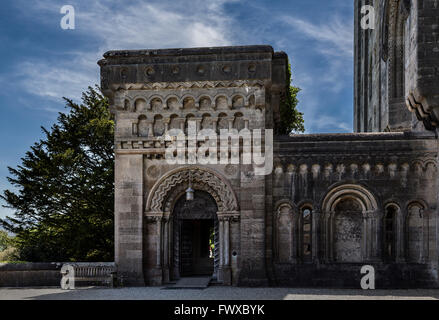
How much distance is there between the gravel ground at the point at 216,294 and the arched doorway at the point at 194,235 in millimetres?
2053

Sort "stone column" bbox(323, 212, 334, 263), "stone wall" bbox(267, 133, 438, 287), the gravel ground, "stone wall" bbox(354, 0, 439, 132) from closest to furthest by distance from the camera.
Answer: the gravel ground
"stone wall" bbox(267, 133, 438, 287)
"stone wall" bbox(354, 0, 439, 132)
"stone column" bbox(323, 212, 334, 263)

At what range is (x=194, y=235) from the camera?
2202 centimetres

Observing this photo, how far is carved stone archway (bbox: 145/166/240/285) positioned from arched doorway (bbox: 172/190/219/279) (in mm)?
286

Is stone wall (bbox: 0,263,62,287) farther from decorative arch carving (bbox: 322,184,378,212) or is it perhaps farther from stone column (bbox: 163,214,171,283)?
decorative arch carving (bbox: 322,184,378,212)

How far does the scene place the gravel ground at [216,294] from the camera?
13641mm

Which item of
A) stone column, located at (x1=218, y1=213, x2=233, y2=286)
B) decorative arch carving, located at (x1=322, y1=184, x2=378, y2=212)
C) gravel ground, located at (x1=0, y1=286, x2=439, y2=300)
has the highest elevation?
decorative arch carving, located at (x1=322, y1=184, x2=378, y2=212)

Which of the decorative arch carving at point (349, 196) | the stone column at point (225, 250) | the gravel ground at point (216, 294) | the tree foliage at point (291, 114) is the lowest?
the gravel ground at point (216, 294)

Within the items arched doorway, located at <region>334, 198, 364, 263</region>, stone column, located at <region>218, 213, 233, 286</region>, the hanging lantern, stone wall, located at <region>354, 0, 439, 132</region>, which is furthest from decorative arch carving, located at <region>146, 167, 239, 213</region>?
stone wall, located at <region>354, 0, 439, 132</region>

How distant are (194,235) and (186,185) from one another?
5194mm

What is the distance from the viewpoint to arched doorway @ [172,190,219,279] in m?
17.4

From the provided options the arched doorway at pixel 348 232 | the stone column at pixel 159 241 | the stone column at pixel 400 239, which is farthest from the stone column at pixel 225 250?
the stone column at pixel 400 239

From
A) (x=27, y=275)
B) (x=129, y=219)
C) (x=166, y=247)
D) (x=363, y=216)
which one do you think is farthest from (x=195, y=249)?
(x=363, y=216)

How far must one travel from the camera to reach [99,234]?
2705 centimetres

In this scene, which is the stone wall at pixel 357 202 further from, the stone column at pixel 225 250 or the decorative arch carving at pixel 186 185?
the decorative arch carving at pixel 186 185
